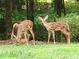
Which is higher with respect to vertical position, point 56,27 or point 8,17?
point 8,17

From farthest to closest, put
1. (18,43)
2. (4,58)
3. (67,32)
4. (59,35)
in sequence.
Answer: (59,35) < (67,32) < (18,43) < (4,58)

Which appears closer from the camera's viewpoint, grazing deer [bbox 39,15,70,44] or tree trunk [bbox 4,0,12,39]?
grazing deer [bbox 39,15,70,44]

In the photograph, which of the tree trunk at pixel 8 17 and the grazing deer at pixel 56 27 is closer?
the grazing deer at pixel 56 27

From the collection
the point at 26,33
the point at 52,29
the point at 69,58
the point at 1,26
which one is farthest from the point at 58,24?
the point at 69,58

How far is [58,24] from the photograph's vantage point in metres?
18.5

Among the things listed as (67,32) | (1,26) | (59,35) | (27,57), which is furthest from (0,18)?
(27,57)

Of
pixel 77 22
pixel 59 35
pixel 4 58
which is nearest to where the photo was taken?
pixel 4 58

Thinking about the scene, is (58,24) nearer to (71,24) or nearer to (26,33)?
(26,33)

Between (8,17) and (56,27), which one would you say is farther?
(8,17)

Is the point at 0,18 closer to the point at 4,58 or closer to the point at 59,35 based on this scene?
the point at 59,35

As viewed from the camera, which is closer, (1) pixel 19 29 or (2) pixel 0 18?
(1) pixel 19 29

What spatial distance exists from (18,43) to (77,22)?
19.5 feet

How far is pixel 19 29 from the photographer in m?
17.6

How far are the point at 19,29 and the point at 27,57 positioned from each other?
20.6 feet
